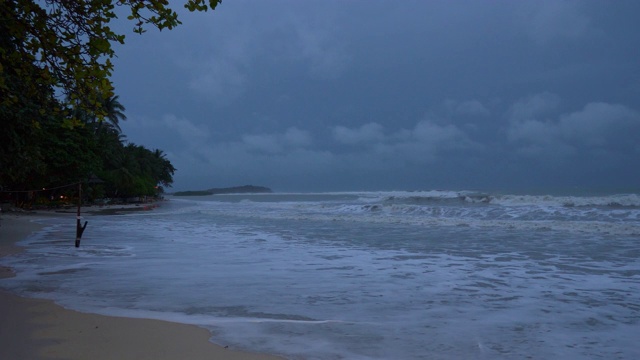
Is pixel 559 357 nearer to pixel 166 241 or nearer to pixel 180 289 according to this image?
pixel 180 289

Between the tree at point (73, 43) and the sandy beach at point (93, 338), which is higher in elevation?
the tree at point (73, 43)

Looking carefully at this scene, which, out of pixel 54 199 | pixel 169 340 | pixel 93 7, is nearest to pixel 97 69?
pixel 93 7

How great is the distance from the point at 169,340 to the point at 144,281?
4003 millimetres

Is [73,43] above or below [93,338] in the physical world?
above

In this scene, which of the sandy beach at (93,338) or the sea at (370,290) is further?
the sea at (370,290)

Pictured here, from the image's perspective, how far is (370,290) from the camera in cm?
831

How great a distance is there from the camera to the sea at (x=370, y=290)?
17.8 ft

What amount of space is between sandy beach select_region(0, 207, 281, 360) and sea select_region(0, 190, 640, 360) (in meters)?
0.28

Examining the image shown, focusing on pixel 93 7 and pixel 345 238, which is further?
pixel 345 238

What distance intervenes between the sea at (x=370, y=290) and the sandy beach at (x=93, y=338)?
11.1 inches

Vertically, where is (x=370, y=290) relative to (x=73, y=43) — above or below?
below

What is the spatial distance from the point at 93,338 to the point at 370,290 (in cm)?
440

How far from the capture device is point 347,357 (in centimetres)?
486

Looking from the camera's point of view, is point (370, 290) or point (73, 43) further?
point (370, 290)
